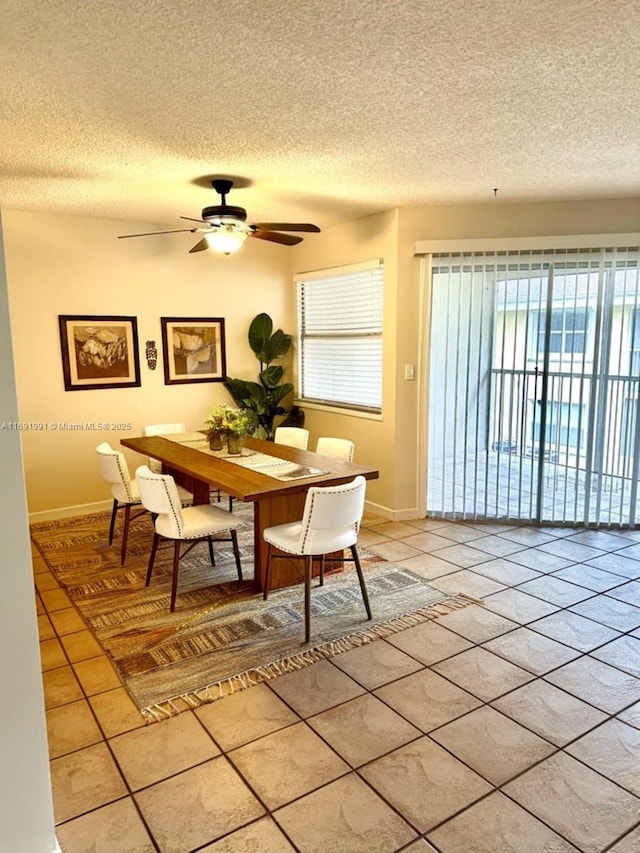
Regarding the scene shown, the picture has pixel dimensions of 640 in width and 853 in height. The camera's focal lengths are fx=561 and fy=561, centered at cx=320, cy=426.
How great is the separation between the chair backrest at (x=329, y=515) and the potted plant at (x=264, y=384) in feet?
9.45

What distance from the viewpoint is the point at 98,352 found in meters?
4.95

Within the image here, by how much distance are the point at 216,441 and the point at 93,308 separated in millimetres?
1929

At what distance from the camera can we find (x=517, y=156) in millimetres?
3252

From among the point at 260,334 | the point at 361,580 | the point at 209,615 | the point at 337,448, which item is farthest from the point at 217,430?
the point at 260,334

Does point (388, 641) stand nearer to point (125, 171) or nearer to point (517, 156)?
point (517, 156)

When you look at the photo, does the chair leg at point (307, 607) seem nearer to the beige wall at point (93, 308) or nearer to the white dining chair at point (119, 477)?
the white dining chair at point (119, 477)

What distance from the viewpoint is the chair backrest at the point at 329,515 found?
9.23ft

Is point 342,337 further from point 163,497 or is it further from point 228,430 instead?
point 163,497

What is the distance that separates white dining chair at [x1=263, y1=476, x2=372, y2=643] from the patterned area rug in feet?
0.57

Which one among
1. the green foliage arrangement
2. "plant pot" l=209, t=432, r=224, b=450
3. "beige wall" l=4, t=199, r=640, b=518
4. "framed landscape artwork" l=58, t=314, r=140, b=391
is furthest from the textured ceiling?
"plant pot" l=209, t=432, r=224, b=450

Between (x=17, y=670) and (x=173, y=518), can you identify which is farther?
(x=173, y=518)

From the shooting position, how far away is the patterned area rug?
2.62 metres

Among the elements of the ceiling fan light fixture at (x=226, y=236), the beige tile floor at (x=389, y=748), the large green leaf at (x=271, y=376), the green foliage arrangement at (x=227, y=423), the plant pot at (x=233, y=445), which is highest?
the ceiling fan light fixture at (x=226, y=236)

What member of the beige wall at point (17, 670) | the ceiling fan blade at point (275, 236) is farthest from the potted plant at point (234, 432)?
the beige wall at point (17, 670)
